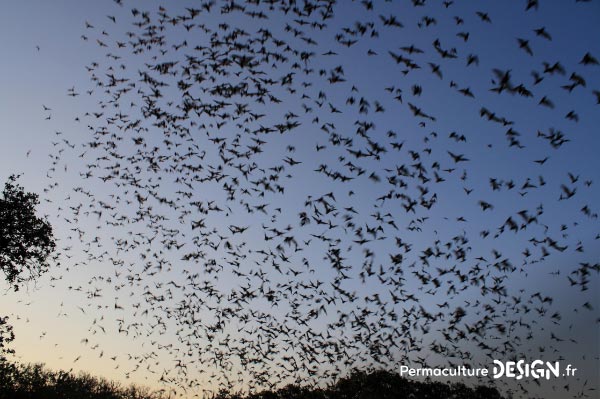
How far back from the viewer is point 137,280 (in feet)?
76.9

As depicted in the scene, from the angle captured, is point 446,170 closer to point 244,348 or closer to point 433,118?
point 433,118

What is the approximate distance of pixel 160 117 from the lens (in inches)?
796

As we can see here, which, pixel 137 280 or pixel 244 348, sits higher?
pixel 137 280

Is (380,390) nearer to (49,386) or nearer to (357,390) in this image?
(357,390)

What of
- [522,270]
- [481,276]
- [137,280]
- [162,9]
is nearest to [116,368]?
[137,280]

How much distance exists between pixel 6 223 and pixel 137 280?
39.8ft

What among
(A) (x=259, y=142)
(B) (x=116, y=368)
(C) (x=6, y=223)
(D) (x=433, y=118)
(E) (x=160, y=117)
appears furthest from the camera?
(C) (x=6, y=223)

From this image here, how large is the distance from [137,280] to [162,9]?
45.6 ft

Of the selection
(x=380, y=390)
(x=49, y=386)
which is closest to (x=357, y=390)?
(x=380, y=390)

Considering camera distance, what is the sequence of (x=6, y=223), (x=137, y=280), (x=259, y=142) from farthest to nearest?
(x=6, y=223)
(x=137, y=280)
(x=259, y=142)

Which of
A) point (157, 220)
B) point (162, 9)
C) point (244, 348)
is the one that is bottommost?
point (244, 348)

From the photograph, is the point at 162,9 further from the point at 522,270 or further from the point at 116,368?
the point at 522,270

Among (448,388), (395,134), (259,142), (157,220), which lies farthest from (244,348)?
(448,388)

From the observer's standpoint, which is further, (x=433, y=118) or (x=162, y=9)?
(x=162, y=9)
